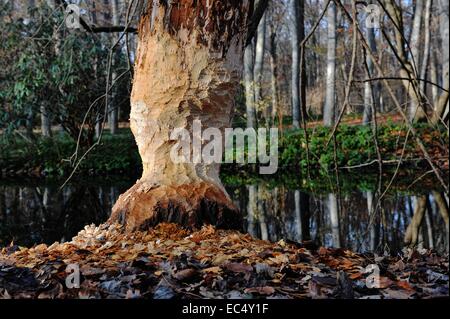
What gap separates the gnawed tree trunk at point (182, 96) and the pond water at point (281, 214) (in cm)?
165

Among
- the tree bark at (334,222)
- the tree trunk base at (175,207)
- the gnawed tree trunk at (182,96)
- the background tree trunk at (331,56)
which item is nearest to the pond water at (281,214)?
the tree bark at (334,222)

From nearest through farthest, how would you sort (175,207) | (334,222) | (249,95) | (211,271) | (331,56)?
(211,271) → (175,207) → (334,222) → (249,95) → (331,56)

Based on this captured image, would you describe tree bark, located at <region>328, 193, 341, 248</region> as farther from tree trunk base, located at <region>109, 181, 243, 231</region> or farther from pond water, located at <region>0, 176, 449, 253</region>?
tree trunk base, located at <region>109, 181, 243, 231</region>

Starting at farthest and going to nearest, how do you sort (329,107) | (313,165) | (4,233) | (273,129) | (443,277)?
(329,107) → (273,129) → (313,165) → (4,233) → (443,277)

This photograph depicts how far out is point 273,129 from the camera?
11.4m

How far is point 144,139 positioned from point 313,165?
798 cm

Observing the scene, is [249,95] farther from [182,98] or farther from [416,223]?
[182,98]

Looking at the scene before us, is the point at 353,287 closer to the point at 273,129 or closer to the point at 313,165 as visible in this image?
the point at 313,165

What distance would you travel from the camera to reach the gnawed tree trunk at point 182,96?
9.08ft

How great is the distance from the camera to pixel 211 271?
6.30 feet

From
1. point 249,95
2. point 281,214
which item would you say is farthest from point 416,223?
point 249,95

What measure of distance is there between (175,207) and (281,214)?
374cm

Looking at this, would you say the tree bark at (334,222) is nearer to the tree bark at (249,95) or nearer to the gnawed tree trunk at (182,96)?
the gnawed tree trunk at (182,96)
